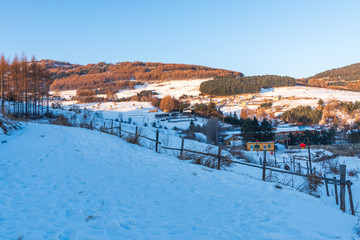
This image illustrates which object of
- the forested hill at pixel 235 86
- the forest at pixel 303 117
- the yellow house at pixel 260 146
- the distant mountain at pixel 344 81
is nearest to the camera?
the yellow house at pixel 260 146

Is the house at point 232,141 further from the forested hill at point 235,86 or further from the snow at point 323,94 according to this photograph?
the forested hill at point 235,86

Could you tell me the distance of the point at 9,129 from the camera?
1103 cm

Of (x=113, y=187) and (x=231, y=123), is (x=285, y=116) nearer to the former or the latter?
(x=231, y=123)

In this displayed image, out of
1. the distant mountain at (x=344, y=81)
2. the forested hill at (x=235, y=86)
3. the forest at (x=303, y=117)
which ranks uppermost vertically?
the distant mountain at (x=344, y=81)

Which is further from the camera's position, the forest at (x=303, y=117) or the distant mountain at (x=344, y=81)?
the distant mountain at (x=344, y=81)

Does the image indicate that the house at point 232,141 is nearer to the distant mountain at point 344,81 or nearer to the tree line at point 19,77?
the tree line at point 19,77

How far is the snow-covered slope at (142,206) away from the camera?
3264mm

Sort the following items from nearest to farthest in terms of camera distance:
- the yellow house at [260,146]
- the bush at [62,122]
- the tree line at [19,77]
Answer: the bush at [62,122] → the tree line at [19,77] → the yellow house at [260,146]

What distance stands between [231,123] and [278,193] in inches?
2330

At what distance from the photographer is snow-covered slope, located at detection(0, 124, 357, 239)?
326 cm

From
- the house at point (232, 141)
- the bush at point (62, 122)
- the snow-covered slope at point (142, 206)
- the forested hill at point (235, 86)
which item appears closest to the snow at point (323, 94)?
the forested hill at point (235, 86)

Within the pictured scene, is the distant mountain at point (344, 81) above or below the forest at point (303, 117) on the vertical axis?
above

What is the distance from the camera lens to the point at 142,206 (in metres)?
4.23

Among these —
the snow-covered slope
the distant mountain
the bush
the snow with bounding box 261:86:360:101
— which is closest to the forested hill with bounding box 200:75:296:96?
the snow with bounding box 261:86:360:101
